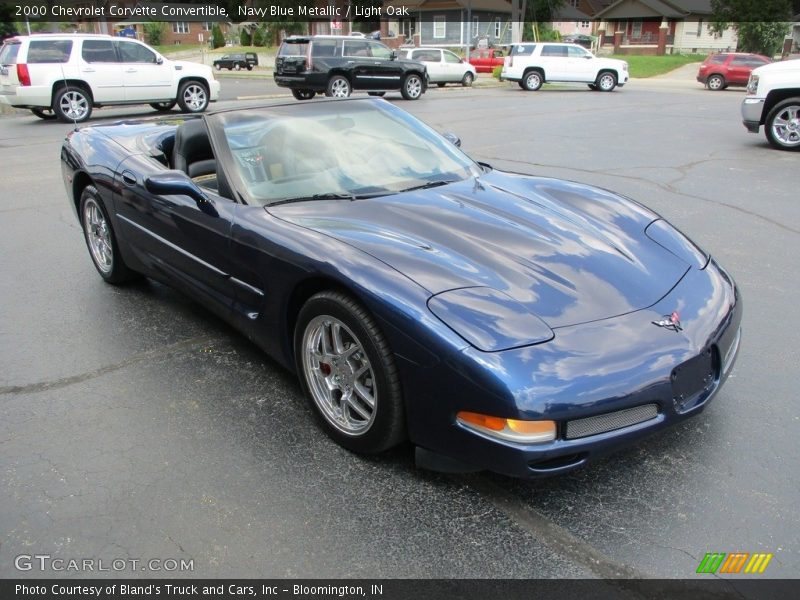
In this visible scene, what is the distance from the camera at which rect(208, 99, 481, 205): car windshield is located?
345 centimetres

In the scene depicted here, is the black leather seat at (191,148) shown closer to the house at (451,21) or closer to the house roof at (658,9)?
the house at (451,21)

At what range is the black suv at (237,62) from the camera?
154 feet

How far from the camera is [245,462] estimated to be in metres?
2.78

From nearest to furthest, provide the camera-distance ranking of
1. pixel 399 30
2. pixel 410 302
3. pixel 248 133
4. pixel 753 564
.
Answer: pixel 753 564 → pixel 410 302 → pixel 248 133 → pixel 399 30

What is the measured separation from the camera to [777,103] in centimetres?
994

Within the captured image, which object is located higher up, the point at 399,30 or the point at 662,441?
the point at 399,30

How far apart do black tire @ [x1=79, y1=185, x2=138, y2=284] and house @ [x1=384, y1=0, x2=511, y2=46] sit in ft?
181

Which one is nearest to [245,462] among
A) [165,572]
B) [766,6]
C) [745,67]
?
[165,572]

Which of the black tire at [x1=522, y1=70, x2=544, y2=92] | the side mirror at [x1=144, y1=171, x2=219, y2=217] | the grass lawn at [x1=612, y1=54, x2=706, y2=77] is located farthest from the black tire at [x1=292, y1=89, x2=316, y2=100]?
the grass lawn at [x1=612, y1=54, x2=706, y2=77]

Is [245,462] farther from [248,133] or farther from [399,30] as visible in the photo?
[399,30]

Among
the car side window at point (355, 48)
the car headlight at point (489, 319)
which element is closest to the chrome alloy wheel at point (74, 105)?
the car side window at point (355, 48)

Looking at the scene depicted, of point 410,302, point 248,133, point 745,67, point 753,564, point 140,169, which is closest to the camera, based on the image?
point 753,564

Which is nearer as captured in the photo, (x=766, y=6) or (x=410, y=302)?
(x=410, y=302)

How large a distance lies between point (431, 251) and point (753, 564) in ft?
5.14
